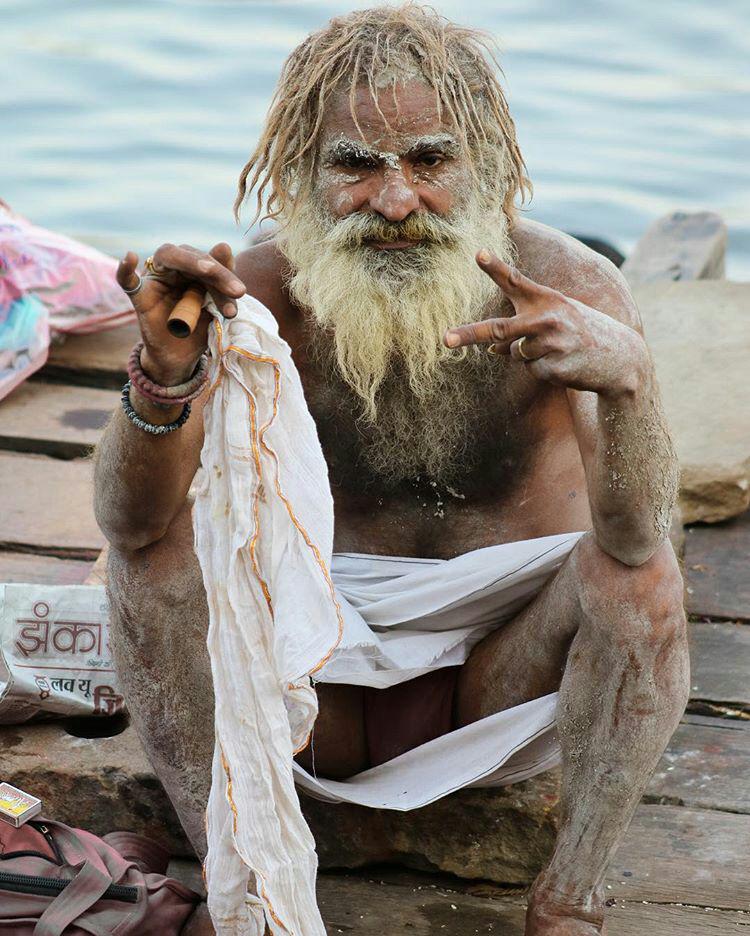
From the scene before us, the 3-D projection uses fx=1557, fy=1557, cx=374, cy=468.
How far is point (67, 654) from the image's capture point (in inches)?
116

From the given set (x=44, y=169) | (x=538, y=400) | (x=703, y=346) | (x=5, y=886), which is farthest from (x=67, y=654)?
(x=44, y=169)

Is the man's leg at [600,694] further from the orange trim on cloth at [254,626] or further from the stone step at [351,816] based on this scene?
the orange trim on cloth at [254,626]

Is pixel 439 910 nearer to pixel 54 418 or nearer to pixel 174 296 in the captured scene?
pixel 174 296

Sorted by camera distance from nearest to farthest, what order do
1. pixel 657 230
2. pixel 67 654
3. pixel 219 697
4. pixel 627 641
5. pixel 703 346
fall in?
pixel 219 697
pixel 627 641
pixel 67 654
pixel 703 346
pixel 657 230

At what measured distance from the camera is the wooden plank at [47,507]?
3.62 meters

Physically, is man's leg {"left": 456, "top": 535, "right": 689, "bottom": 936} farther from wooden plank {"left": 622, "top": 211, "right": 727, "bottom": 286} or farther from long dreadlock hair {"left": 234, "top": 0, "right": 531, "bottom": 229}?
wooden plank {"left": 622, "top": 211, "right": 727, "bottom": 286}

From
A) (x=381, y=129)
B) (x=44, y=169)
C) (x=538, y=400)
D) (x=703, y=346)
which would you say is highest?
(x=381, y=129)

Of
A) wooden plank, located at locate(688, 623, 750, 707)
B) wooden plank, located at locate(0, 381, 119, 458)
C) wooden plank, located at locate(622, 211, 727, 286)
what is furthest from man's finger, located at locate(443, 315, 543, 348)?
wooden plank, located at locate(622, 211, 727, 286)

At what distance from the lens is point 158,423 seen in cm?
227

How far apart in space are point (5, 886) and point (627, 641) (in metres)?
0.99

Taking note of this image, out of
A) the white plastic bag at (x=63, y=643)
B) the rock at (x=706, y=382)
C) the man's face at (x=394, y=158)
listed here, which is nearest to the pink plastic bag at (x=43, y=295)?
the white plastic bag at (x=63, y=643)

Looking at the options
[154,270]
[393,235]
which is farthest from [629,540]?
[154,270]

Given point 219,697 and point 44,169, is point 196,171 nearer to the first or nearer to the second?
point 44,169

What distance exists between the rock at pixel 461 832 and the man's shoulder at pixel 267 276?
0.89 m
